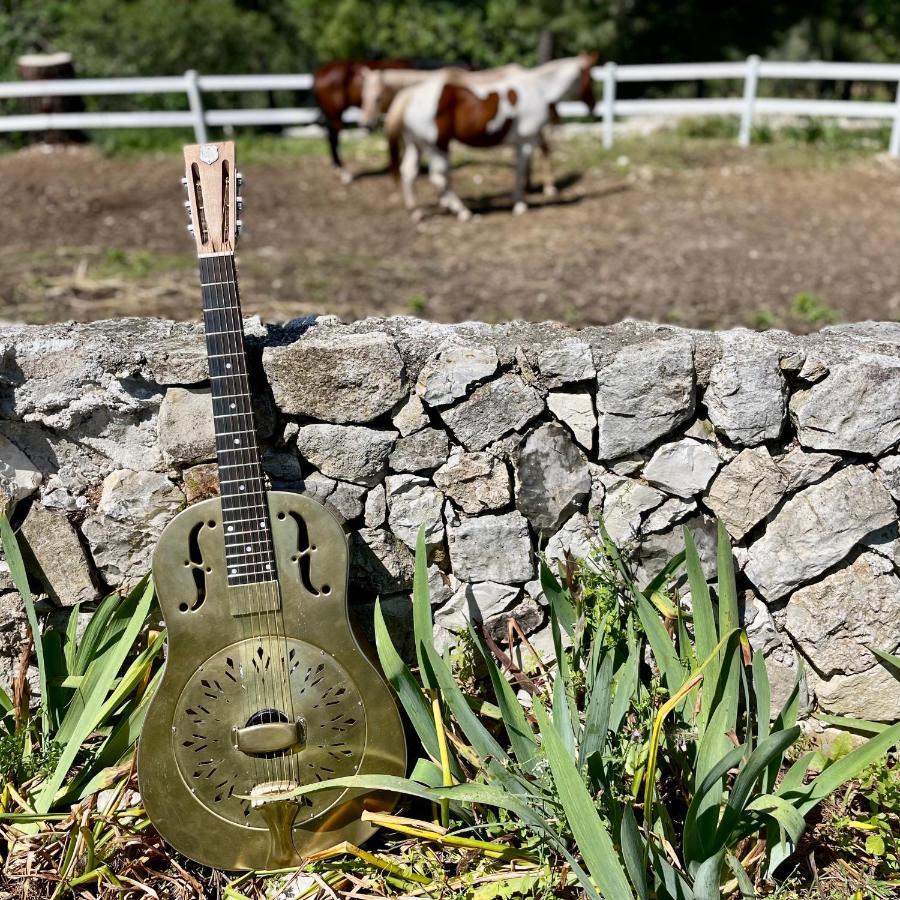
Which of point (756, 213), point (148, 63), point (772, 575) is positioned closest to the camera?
point (772, 575)

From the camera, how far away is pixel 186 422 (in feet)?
8.63

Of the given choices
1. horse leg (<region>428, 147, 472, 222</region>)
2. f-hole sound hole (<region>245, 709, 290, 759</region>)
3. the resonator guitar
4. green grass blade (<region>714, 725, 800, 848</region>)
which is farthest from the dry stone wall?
horse leg (<region>428, 147, 472, 222</region>)

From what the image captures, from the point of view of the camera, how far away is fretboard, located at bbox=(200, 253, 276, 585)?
2.41 metres

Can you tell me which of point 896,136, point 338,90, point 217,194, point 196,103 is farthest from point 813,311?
point 196,103

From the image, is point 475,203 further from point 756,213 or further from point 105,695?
point 105,695

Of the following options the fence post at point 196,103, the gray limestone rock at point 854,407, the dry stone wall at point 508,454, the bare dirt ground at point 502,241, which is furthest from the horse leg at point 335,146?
the gray limestone rock at point 854,407

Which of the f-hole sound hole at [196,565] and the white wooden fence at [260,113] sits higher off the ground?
the white wooden fence at [260,113]

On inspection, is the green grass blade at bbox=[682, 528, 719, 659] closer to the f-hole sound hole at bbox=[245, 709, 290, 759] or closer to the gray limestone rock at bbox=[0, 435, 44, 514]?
the f-hole sound hole at bbox=[245, 709, 290, 759]

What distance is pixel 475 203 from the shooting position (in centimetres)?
905

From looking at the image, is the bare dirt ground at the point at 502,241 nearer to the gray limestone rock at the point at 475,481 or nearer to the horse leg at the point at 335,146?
the horse leg at the point at 335,146

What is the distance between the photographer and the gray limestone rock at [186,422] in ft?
8.60

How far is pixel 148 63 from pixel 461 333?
41.7 feet

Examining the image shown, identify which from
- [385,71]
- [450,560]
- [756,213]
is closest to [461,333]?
[450,560]

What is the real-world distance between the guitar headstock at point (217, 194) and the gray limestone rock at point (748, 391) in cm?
132
